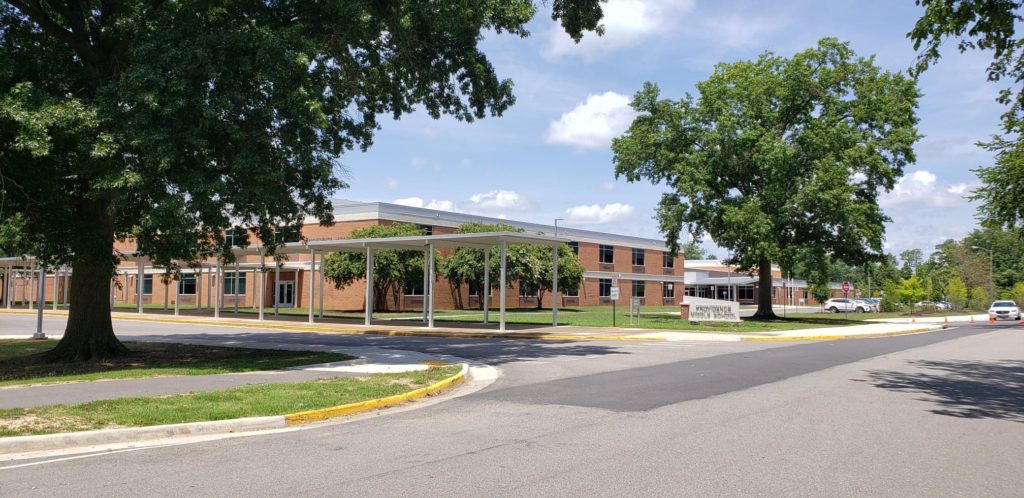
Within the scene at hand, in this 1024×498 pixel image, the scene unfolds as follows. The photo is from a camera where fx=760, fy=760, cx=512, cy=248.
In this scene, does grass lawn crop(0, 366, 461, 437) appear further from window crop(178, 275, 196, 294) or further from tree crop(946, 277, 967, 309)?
tree crop(946, 277, 967, 309)

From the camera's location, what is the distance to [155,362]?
687 inches

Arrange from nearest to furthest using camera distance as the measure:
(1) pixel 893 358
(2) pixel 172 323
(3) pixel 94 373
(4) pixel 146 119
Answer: (4) pixel 146 119
(3) pixel 94 373
(1) pixel 893 358
(2) pixel 172 323

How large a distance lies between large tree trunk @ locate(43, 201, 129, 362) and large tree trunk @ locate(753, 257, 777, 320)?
32.2 meters

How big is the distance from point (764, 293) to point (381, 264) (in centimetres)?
2286

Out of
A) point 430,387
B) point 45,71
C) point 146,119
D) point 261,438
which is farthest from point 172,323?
point 261,438

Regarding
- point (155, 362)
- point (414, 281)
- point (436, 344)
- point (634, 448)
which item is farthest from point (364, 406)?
point (414, 281)

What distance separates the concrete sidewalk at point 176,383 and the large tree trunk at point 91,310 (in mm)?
5157

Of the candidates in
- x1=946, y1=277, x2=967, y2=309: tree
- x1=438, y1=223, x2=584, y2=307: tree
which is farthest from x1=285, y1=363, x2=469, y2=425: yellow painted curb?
x1=946, y1=277, x2=967, y2=309: tree

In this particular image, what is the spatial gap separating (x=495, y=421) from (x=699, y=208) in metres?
32.8

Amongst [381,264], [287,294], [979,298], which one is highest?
[381,264]

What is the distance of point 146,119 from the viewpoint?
44.8 ft

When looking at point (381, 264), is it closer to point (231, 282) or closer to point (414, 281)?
point (414, 281)

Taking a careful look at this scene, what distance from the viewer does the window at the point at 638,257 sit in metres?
76.8

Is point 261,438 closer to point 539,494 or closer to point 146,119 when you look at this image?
point 539,494
